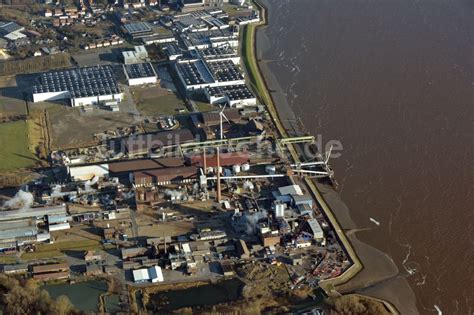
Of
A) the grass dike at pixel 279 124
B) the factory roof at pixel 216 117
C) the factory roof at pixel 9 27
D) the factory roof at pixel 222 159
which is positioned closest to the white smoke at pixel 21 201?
the factory roof at pixel 222 159

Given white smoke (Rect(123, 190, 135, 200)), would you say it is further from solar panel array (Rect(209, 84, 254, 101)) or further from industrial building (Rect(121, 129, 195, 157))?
solar panel array (Rect(209, 84, 254, 101))

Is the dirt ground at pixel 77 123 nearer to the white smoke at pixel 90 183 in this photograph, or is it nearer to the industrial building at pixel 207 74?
the white smoke at pixel 90 183

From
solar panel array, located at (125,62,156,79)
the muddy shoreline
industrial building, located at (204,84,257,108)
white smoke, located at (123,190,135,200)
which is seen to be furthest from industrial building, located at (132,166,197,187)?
solar panel array, located at (125,62,156,79)

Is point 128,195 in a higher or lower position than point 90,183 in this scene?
lower

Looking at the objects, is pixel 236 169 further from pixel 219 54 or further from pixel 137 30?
pixel 137 30

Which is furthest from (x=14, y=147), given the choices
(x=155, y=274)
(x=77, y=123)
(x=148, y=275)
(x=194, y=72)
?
(x=155, y=274)

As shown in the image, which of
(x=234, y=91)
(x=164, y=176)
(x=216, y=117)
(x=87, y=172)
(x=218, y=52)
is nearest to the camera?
(x=164, y=176)
